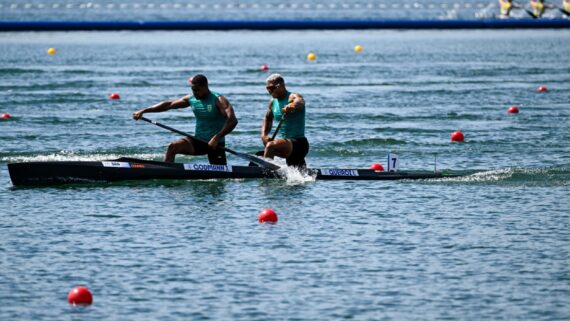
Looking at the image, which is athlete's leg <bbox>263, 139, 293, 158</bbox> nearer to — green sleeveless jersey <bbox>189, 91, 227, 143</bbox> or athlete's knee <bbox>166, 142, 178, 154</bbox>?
green sleeveless jersey <bbox>189, 91, 227, 143</bbox>

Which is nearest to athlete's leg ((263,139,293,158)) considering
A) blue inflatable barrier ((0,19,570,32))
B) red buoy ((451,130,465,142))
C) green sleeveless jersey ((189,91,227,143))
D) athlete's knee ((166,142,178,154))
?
green sleeveless jersey ((189,91,227,143))

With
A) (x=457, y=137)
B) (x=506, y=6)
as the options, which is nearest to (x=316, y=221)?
(x=457, y=137)

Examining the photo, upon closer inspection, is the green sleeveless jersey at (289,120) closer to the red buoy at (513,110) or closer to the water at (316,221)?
the water at (316,221)

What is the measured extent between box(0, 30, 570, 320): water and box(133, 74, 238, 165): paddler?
0.52m

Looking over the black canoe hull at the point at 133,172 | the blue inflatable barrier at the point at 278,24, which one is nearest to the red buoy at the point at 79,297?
the black canoe hull at the point at 133,172

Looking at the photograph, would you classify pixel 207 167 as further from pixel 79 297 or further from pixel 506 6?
pixel 506 6

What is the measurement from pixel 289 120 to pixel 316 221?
10.1 ft

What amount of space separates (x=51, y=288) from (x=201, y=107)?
21.1 feet

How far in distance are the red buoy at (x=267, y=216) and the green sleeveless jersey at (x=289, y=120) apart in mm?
3061

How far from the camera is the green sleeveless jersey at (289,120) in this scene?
18109 millimetres

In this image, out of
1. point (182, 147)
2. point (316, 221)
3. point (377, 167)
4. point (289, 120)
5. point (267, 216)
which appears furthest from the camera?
point (377, 167)

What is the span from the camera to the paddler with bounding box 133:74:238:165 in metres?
17.9

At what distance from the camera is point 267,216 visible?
15.2 m

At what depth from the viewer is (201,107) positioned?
59.4 feet
